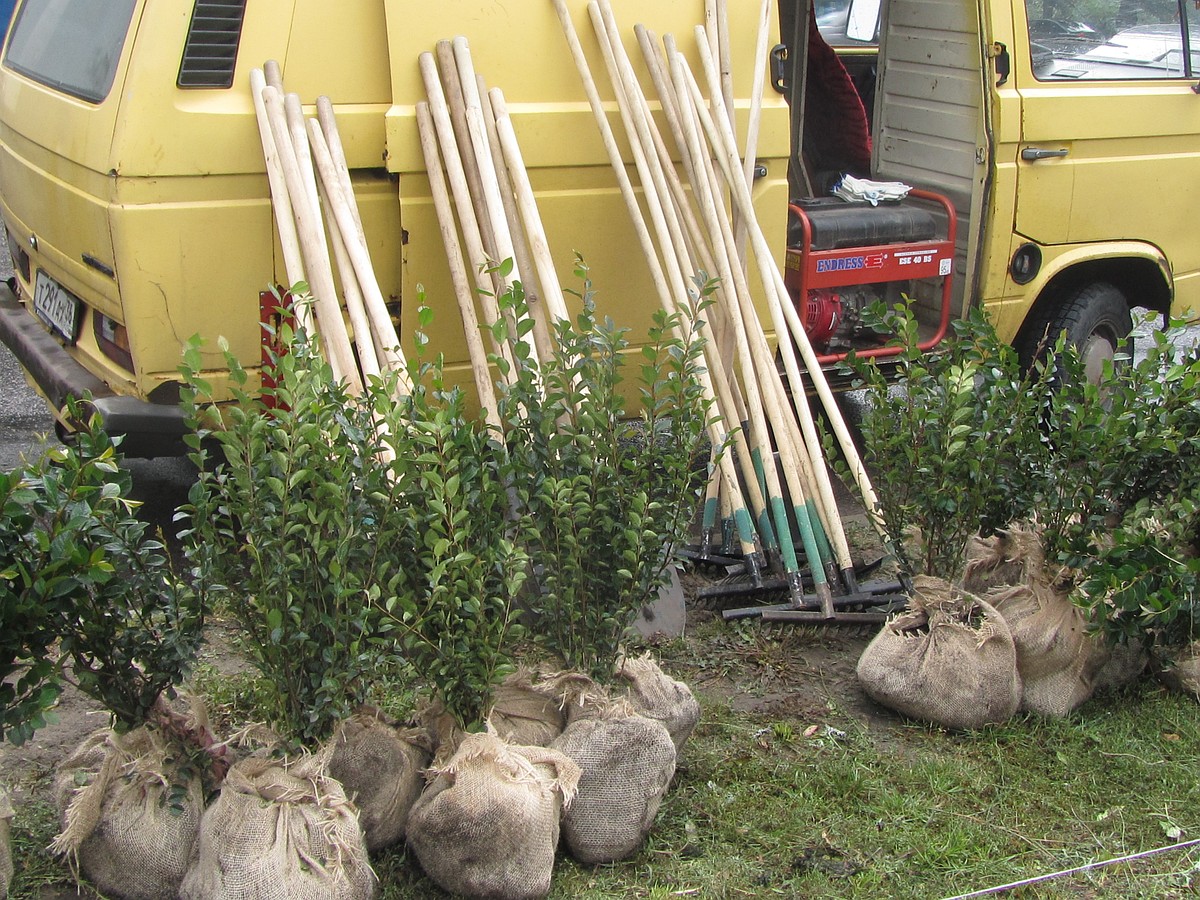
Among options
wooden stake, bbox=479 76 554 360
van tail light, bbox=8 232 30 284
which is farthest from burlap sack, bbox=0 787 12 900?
van tail light, bbox=8 232 30 284

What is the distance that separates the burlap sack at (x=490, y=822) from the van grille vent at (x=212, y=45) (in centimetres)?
214

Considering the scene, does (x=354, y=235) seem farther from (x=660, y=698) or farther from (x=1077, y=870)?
(x=1077, y=870)


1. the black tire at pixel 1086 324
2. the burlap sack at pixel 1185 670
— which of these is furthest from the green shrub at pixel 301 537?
the black tire at pixel 1086 324

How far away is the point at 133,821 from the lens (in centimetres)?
241

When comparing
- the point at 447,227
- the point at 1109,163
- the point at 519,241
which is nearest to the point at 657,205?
the point at 519,241

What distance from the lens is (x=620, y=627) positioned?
109 inches

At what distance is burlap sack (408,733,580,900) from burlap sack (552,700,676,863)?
113 millimetres

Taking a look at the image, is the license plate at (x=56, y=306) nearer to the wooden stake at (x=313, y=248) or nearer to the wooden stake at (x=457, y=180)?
the wooden stake at (x=313, y=248)

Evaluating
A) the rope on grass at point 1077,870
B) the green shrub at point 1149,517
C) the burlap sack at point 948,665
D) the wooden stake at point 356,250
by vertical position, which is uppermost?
the wooden stake at point 356,250

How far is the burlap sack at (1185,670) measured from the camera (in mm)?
3371

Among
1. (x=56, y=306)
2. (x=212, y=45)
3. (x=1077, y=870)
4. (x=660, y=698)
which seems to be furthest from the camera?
(x=56, y=306)

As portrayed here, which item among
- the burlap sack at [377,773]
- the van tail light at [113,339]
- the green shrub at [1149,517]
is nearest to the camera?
the burlap sack at [377,773]

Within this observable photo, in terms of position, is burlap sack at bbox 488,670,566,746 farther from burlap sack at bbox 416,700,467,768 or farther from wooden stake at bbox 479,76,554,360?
wooden stake at bbox 479,76,554,360

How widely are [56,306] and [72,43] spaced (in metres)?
0.89
